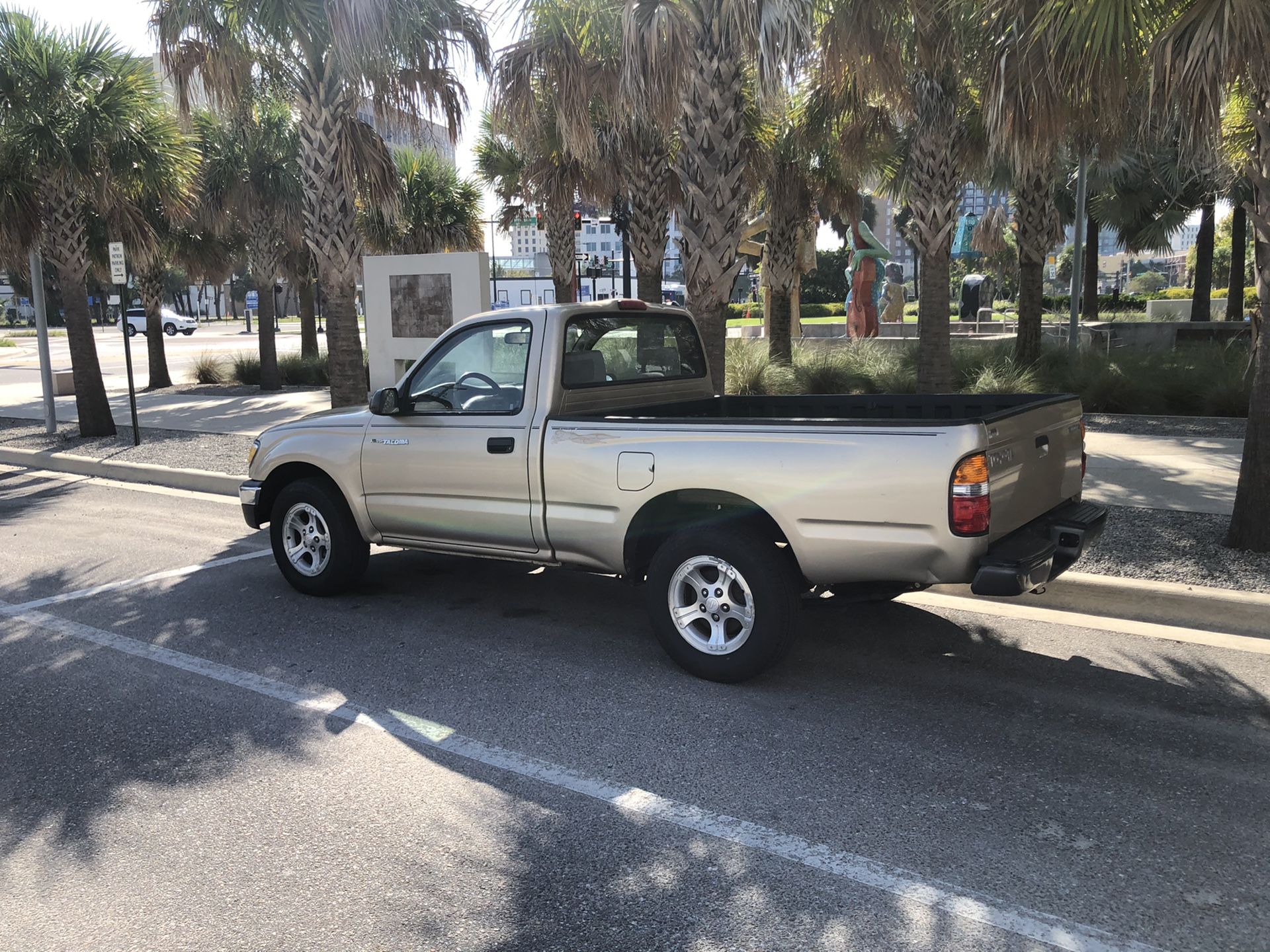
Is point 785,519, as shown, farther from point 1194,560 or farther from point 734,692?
point 1194,560

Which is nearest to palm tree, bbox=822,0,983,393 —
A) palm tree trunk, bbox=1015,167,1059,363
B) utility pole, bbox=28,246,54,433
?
palm tree trunk, bbox=1015,167,1059,363

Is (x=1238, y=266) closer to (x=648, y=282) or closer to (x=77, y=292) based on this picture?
(x=648, y=282)

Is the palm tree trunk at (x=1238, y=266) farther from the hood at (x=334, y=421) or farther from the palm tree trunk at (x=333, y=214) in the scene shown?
the hood at (x=334, y=421)

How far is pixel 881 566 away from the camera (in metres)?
4.66

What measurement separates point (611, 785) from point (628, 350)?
3.16 metres

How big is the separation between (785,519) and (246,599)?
401 cm

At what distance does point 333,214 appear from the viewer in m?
12.0

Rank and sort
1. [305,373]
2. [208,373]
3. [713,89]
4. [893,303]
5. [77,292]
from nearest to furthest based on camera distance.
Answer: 1. [713,89]
2. [77,292]
3. [305,373]
4. [208,373]
5. [893,303]

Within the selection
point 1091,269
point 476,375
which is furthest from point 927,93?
point 1091,269

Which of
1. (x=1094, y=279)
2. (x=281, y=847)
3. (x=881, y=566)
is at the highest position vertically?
(x=1094, y=279)

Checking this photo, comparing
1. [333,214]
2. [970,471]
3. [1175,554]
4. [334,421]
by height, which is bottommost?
[1175,554]

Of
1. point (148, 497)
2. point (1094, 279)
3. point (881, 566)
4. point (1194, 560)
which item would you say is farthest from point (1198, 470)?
point (1094, 279)

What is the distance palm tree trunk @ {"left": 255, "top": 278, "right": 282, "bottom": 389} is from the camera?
76.2 ft

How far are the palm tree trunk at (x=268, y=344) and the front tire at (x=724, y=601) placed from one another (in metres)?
20.2
